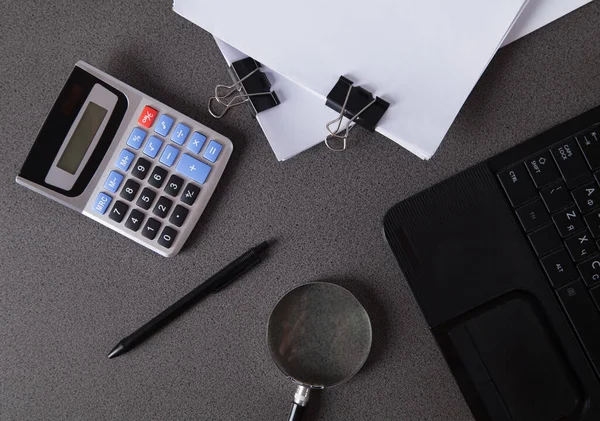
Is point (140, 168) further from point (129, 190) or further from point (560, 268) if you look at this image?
point (560, 268)

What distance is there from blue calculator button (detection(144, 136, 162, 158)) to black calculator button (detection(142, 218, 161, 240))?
0.06 metres

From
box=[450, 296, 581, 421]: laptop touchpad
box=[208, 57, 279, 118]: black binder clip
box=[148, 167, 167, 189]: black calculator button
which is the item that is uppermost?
box=[208, 57, 279, 118]: black binder clip

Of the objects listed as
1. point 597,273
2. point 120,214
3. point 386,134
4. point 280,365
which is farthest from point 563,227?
point 120,214

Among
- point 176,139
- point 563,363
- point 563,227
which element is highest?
point 176,139

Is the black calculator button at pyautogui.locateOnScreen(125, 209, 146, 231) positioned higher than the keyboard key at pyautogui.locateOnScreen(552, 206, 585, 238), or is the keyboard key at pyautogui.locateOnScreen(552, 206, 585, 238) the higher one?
the black calculator button at pyautogui.locateOnScreen(125, 209, 146, 231)

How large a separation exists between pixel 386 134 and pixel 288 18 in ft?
0.45

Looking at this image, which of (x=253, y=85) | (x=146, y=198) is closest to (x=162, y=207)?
(x=146, y=198)

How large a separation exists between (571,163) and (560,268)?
0.30 feet

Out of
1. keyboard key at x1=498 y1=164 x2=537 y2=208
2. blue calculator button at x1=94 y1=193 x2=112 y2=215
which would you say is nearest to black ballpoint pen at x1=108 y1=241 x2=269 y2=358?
blue calculator button at x1=94 y1=193 x2=112 y2=215

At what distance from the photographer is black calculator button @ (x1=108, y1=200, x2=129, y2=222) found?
501mm

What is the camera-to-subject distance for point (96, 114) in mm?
497

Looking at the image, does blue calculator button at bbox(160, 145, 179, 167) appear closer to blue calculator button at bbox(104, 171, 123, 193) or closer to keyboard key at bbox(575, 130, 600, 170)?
blue calculator button at bbox(104, 171, 123, 193)

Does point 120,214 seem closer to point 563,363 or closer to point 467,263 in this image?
point 467,263

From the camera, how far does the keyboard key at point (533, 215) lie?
47cm
